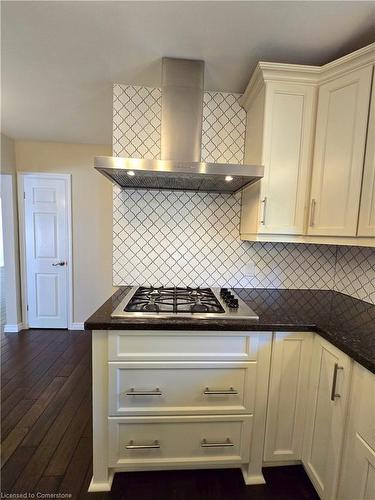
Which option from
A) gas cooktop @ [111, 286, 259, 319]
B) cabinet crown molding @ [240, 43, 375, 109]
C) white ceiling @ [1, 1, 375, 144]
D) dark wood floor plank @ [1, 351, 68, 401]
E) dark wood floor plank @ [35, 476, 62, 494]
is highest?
white ceiling @ [1, 1, 375, 144]

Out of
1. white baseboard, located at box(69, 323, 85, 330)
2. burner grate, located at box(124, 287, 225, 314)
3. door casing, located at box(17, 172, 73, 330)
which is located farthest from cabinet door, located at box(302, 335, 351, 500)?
door casing, located at box(17, 172, 73, 330)

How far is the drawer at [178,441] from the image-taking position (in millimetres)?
1294

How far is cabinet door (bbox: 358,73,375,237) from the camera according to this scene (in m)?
1.27

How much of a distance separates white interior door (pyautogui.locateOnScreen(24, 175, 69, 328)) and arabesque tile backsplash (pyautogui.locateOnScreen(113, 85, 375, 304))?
1729 mm

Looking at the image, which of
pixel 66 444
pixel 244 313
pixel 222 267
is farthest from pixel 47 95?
pixel 66 444

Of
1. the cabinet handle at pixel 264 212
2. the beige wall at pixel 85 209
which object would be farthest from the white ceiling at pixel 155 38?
the beige wall at pixel 85 209

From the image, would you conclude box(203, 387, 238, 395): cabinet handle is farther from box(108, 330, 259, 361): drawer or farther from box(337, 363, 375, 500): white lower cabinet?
box(337, 363, 375, 500): white lower cabinet

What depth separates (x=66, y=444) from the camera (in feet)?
5.23

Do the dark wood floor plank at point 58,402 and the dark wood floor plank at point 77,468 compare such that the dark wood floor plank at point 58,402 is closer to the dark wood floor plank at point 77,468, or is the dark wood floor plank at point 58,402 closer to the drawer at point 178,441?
the dark wood floor plank at point 77,468

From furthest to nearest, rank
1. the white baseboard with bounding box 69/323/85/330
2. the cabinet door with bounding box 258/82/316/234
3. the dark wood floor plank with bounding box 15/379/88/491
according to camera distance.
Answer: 1. the white baseboard with bounding box 69/323/85/330
2. the cabinet door with bounding box 258/82/316/234
3. the dark wood floor plank with bounding box 15/379/88/491

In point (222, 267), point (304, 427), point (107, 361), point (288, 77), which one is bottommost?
point (304, 427)

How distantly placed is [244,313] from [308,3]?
1560 millimetres

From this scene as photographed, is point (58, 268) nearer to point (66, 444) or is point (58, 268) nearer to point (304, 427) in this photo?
point (66, 444)

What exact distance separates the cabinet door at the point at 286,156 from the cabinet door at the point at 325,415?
0.75 metres
